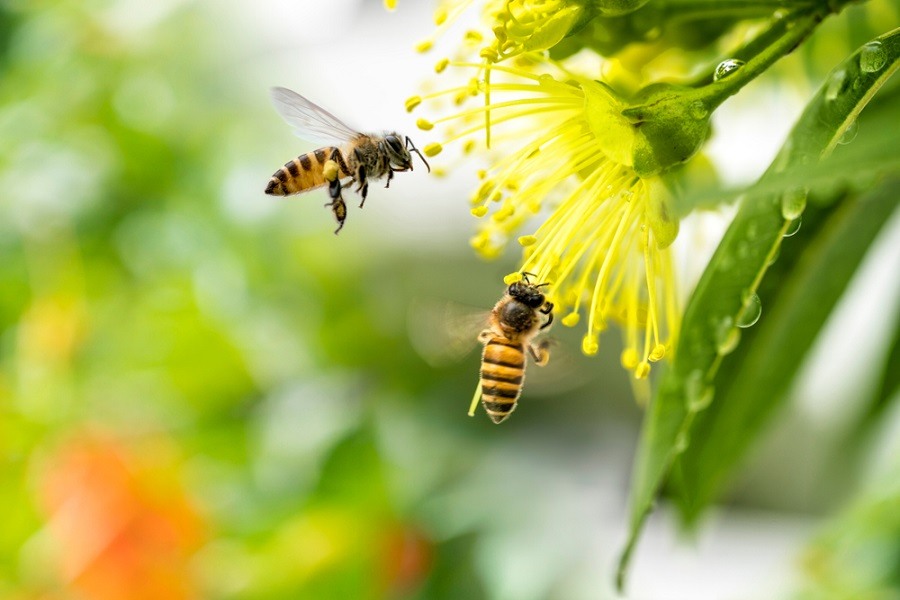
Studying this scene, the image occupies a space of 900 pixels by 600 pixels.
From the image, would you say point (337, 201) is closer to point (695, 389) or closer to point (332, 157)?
point (332, 157)

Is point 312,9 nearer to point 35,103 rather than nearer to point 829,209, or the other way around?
point 35,103

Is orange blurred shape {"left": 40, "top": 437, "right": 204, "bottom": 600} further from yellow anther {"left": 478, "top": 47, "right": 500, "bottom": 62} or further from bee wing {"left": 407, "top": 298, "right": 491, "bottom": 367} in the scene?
yellow anther {"left": 478, "top": 47, "right": 500, "bottom": 62}

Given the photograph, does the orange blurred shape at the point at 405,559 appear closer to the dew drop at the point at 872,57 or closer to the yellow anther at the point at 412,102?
the yellow anther at the point at 412,102

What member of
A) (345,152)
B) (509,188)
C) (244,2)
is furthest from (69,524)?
(244,2)

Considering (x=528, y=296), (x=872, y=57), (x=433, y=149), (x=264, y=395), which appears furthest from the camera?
(x=264, y=395)

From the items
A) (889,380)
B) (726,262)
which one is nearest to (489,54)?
(726,262)

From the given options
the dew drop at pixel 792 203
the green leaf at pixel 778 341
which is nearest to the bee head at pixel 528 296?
the green leaf at pixel 778 341

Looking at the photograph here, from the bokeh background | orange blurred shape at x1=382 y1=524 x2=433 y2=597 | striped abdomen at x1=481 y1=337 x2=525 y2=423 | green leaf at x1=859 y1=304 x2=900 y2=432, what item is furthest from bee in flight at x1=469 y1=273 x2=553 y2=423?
orange blurred shape at x1=382 y1=524 x2=433 y2=597
